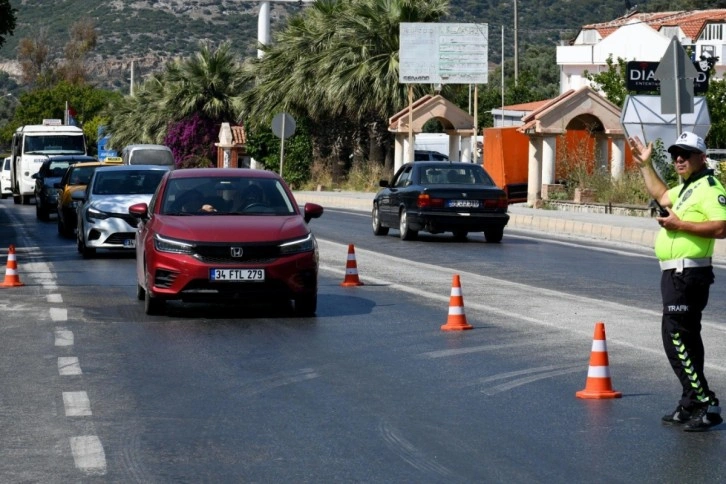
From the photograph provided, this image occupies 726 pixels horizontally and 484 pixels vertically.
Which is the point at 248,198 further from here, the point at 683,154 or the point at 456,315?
the point at 683,154

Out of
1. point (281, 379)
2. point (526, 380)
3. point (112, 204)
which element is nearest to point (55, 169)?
point (112, 204)

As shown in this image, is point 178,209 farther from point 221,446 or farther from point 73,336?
point 221,446

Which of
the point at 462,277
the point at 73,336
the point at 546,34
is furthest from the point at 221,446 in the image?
the point at 546,34

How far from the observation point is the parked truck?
50.6 m

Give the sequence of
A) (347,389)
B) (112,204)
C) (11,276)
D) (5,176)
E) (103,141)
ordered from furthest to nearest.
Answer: (103,141), (5,176), (112,204), (11,276), (347,389)

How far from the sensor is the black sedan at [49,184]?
122 feet

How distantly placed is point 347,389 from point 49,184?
28.6m

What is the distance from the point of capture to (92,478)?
7.01m

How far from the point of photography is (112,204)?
23062mm

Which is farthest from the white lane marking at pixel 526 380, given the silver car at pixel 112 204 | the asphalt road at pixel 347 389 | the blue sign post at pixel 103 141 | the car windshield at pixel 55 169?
the blue sign post at pixel 103 141

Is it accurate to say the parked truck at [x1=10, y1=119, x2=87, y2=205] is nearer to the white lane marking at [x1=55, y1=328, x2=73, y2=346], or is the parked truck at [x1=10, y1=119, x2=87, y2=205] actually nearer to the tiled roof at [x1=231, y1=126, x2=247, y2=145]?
the tiled roof at [x1=231, y1=126, x2=247, y2=145]

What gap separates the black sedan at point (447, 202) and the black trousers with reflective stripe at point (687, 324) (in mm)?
18133

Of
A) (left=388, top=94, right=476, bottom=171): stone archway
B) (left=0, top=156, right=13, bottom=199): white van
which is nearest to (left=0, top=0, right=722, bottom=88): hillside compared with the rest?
(left=0, top=156, right=13, bottom=199): white van

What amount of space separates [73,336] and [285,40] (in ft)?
175
